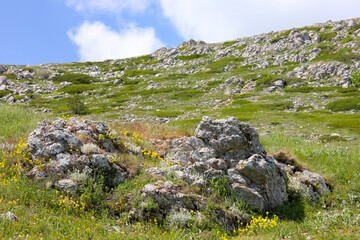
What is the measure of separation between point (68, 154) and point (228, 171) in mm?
5830

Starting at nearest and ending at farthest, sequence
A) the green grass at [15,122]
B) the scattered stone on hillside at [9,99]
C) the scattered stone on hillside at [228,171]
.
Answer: the scattered stone on hillside at [228,171] → the green grass at [15,122] → the scattered stone on hillside at [9,99]

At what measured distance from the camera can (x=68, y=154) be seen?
899 centimetres

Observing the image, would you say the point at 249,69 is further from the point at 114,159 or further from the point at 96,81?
the point at 114,159

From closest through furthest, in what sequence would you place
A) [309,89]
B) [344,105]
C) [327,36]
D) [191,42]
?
[344,105] → [309,89] → [327,36] → [191,42]

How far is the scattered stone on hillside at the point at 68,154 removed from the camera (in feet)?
27.5

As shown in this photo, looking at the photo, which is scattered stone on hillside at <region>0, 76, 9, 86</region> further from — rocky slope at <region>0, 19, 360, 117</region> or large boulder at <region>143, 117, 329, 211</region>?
large boulder at <region>143, 117, 329, 211</region>

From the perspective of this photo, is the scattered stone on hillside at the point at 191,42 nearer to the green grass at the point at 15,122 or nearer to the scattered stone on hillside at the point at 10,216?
the green grass at the point at 15,122

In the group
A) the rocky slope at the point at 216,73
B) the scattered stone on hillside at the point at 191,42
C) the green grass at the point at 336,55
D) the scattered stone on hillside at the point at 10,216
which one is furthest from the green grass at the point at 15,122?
the scattered stone on hillside at the point at 191,42

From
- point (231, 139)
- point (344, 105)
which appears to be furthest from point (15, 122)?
point (344, 105)

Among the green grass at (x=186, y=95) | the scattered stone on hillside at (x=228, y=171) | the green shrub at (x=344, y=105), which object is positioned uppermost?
the green grass at (x=186, y=95)

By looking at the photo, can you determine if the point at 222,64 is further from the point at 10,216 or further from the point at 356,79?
the point at 10,216

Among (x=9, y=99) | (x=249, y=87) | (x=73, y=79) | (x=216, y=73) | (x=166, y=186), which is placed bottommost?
→ (x=166, y=186)

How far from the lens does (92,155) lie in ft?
29.6

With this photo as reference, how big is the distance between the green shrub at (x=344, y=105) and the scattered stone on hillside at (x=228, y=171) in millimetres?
34862
